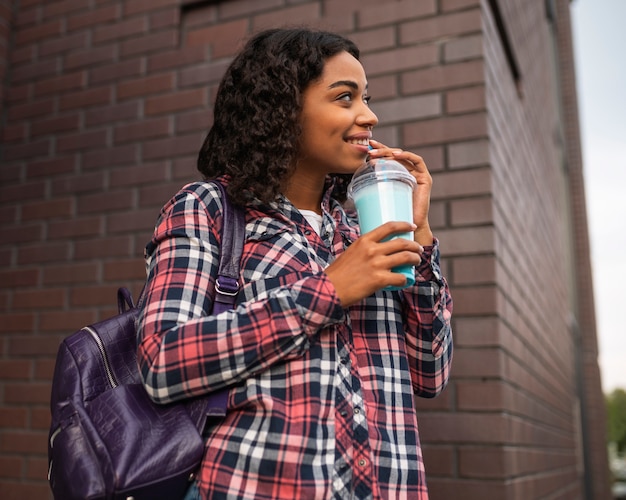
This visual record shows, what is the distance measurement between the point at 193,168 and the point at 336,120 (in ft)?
4.39

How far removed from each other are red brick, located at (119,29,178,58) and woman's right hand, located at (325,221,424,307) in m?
2.02

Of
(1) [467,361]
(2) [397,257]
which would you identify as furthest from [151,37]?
(2) [397,257]

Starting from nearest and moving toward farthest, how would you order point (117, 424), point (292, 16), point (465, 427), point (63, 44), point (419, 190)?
point (117, 424) → point (419, 190) → point (465, 427) → point (292, 16) → point (63, 44)

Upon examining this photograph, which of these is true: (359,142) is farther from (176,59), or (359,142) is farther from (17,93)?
(17,93)

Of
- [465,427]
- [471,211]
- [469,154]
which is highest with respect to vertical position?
[469,154]

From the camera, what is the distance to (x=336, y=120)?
5.10 ft

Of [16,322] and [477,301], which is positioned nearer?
[477,301]

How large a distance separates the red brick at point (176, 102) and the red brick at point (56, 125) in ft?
1.26

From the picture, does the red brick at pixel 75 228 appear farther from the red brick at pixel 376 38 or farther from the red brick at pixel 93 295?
the red brick at pixel 376 38

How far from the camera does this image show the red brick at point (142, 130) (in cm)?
289

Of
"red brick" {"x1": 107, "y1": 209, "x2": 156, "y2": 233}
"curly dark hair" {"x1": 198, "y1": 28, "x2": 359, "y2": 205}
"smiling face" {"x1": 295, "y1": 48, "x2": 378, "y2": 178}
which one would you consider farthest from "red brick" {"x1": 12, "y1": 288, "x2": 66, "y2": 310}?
"smiling face" {"x1": 295, "y1": 48, "x2": 378, "y2": 178}

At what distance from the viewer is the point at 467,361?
87.3 inches

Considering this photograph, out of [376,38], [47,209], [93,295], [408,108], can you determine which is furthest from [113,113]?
[408,108]

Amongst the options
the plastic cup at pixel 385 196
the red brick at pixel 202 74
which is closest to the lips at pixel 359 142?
the plastic cup at pixel 385 196
